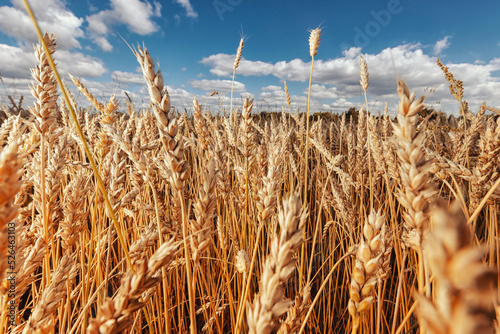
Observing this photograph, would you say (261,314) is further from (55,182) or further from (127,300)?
(55,182)

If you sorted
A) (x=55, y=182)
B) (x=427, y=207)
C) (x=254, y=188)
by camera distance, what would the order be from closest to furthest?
(x=427, y=207) → (x=55, y=182) → (x=254, y=188)

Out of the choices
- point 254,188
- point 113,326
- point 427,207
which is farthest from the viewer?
point 254,188

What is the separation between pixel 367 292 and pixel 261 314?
0.36 meters

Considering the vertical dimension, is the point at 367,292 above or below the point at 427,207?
below

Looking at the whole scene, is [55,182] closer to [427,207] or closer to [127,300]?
[127,300]

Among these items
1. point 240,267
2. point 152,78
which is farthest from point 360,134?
point 152,78

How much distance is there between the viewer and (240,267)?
106 centimetres

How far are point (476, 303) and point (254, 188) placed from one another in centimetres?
123

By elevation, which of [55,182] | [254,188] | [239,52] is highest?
[239,52]

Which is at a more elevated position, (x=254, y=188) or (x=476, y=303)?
(x=476, y=303)

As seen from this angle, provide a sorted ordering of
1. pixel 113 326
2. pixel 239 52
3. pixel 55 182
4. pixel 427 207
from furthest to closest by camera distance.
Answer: pixel 239 52, pixel 55 182, pixel 427 207, pixel 113 326

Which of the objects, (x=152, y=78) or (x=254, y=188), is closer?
(x=152, y=78)

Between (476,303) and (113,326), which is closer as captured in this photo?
(476,303)

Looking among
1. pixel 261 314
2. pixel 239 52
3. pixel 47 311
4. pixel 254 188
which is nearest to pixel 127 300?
pixel 261 314
